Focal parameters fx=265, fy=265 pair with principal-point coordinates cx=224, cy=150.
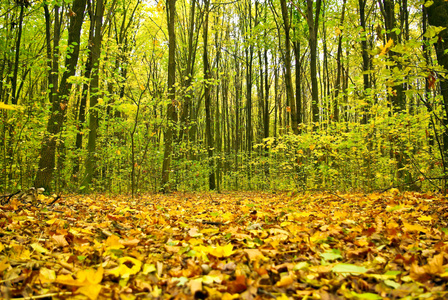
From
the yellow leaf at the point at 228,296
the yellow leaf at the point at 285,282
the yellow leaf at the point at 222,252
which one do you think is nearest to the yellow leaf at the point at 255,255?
the yellow leaf at the point at 222,252

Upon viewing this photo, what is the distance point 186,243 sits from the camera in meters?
1.90

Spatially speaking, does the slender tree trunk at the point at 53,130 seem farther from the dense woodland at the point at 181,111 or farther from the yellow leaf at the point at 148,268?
the yellow leaf at the point at 148,268

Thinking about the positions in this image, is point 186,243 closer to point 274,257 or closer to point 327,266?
point 274,257

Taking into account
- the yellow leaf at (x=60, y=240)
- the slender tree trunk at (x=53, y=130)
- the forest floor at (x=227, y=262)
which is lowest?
the forest floor at (x=227, y=262)

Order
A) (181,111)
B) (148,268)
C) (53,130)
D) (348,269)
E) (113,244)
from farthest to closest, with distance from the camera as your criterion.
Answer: (181,111), (53,130), (113,244), (148,268), (348,269)

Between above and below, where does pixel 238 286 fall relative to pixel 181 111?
below

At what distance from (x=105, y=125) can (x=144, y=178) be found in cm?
230

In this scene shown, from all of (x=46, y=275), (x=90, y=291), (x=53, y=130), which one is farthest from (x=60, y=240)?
(x=53, y=130)

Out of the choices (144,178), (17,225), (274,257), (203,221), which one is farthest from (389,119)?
(144,178)

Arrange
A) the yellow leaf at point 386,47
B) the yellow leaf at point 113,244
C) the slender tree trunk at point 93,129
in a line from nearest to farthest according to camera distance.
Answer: the yellow leaf at point 113,244 → the yellow leaf at point 386,47 → the slender tree trunk at point 93,129

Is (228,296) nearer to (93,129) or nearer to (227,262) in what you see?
(227,262)

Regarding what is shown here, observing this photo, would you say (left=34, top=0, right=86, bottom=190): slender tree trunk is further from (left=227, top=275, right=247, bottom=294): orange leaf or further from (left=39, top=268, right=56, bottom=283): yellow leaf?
(left=227, top=275, right=247, bottom=294): orange leaf

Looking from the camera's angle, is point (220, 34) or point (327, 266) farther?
point (220, 34)

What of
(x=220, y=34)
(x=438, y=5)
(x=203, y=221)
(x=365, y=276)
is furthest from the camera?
(x=220, y=34)
